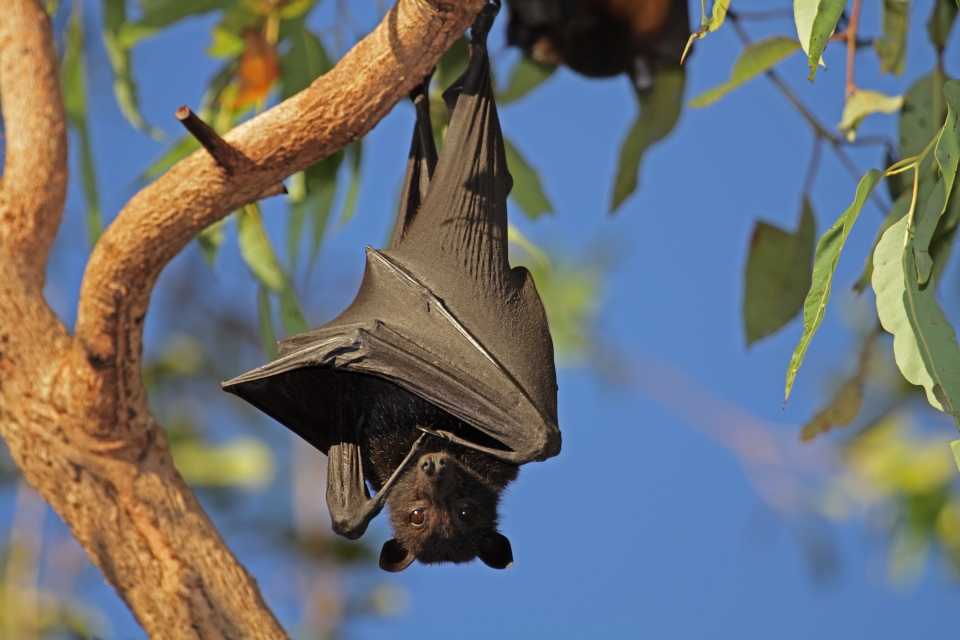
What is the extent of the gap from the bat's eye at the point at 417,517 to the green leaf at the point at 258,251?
1.03 metres

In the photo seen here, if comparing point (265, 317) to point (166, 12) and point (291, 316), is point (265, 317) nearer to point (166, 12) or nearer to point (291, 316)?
point (291, 316)

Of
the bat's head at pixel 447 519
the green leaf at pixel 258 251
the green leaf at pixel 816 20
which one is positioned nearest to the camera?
the green leaf at pixel 816 20

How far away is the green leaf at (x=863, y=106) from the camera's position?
11.2 feet

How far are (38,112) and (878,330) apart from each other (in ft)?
11.0

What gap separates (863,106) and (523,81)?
6.48ft

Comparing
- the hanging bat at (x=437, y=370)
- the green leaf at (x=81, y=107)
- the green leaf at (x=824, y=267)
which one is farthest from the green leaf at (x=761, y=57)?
the green leaf at (x=81, y=107)

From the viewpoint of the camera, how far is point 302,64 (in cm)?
395

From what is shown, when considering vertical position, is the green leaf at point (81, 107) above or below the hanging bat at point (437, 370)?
above

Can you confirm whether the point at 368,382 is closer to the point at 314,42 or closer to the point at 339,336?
the point at 339,336

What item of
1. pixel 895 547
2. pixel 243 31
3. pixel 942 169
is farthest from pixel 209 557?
pixel 895 547

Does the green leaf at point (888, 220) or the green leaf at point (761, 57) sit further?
the green leaf at point (761, 57)

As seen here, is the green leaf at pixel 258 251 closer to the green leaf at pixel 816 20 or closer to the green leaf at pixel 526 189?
the green leaf at pixel 526 189

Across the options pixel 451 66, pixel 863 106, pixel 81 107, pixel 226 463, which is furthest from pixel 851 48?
pixel 226 463

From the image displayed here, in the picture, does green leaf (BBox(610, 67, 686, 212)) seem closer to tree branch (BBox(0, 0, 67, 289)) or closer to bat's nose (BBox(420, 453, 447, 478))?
bat's nose (BBox(420, 453, 447, 478))
